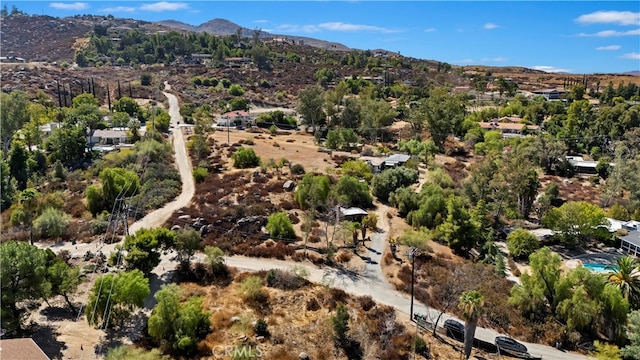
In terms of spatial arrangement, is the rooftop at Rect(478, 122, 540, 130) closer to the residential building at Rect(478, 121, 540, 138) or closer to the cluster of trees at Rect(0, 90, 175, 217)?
the residential building at Rect(478, 121, 540, 138)

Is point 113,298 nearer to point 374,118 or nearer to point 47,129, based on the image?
point 374,118

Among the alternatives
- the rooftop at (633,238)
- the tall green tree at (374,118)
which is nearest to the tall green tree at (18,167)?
the tall green tree at (374,118)

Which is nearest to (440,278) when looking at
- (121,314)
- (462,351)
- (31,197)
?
(462,351)

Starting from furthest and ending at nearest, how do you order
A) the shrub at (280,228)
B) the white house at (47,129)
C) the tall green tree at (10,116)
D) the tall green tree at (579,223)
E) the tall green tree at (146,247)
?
the white house at (47,129) < the tall green tree at (10,116) < the tall green tree at (579,223) < the shrub at (280,228) < the tall green tree at (146,247)

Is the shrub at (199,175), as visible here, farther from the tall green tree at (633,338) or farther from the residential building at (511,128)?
the residential building at (511,128)

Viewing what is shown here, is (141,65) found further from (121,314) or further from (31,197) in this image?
(121,314)

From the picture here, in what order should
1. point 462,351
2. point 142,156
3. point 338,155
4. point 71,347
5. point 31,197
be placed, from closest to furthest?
point 71,347, point 462,351, point 31,197, point 142,156, point 338,155

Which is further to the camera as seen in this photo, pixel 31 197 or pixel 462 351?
pixel 31 197
